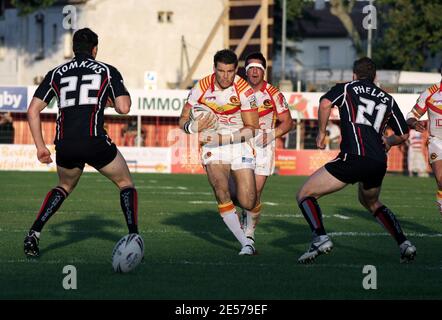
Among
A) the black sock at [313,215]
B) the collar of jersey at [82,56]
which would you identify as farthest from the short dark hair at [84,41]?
the black sock at [313,215]

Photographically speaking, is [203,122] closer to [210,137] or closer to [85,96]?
[210,137]

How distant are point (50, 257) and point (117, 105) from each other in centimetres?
169

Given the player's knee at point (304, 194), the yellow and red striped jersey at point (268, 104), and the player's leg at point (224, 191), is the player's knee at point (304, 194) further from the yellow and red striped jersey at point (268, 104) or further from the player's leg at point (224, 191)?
the yellow and red striped jersey at point (268, 104)

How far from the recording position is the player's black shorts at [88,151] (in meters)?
11.6

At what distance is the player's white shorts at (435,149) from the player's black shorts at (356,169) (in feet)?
11.9

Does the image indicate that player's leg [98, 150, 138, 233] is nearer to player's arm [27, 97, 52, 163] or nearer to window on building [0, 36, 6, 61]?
player's arm [27, 97, 52, 163]

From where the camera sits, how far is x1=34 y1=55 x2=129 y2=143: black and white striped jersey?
11.6 metres

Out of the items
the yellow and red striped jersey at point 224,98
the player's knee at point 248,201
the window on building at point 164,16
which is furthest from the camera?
the window on building at point 164,16

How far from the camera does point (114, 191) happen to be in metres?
24.4

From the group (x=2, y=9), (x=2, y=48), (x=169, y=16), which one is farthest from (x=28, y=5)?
(x=2, y=9)

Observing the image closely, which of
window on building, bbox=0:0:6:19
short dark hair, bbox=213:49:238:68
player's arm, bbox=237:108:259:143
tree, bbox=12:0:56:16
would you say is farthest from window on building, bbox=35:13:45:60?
short dark hair, bbox=213:49:238:68

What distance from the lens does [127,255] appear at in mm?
10812

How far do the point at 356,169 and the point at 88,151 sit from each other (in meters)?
2.56
